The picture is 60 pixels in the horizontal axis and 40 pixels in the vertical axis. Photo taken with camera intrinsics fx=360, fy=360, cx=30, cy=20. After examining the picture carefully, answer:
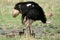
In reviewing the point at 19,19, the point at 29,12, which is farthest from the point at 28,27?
the point at 19,19

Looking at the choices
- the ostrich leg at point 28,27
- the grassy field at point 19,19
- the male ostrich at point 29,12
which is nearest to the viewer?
the male ostrich at point 29,12

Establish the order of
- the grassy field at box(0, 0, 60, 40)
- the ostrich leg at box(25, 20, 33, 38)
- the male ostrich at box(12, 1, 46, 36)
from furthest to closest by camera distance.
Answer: the grassy field at box(0, 0, 60, 40), the ostrich leg at box(25, 20, 33, 38), the male ostrich at box(12, 1, 46, 36)

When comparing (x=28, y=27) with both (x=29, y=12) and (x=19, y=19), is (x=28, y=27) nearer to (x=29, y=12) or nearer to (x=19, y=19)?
(x=29, y=12)

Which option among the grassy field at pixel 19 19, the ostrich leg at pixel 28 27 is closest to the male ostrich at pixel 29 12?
the ostrich leg at pixel 28 27

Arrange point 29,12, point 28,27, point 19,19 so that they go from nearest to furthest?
point 29,12
point 28,27
point 19,19

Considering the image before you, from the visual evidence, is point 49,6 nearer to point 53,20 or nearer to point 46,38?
point 53,20

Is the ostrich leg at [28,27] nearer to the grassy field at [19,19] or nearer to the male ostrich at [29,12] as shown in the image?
the male ostrich at [29,12]

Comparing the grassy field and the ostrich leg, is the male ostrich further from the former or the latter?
the grassy field

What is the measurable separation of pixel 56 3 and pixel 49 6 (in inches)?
56.0

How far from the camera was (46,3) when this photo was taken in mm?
17641

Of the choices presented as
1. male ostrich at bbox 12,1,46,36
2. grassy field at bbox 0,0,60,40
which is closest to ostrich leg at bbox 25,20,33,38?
male ostrich at bbox 12,1,46,36

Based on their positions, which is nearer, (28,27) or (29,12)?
(29,12)

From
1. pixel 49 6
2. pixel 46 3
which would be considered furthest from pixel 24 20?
pixel 46 3

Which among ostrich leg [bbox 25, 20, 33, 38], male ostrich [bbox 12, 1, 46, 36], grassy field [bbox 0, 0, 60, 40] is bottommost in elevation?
→ grassy field [bbox 0, 0, 60, 40]
